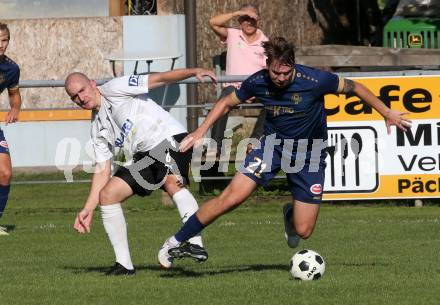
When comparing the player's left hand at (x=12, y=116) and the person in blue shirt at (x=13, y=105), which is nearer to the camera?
the person in blue shirt at (x=13, y=105)

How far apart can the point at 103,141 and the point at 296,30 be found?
39.1ft

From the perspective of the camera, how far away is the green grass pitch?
968cm

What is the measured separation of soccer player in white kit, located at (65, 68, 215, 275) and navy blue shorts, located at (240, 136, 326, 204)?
648mm

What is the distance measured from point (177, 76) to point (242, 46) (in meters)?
6.27

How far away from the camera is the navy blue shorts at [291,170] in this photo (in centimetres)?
1062

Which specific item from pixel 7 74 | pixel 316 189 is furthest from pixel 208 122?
pixel 7 74

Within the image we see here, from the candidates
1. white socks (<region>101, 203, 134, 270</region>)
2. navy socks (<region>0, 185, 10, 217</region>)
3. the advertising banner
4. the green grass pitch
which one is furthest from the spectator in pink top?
white socks (<region>101, 203, 134, 270</region>)

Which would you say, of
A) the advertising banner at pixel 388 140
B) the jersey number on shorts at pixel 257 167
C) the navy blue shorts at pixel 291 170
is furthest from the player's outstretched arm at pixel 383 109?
the advertising banner at pixel 388 140

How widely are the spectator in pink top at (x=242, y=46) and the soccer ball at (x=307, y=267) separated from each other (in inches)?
245

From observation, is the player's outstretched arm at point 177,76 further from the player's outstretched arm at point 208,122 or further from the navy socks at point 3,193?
the navy socks at point 3,193

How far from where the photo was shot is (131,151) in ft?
36.3

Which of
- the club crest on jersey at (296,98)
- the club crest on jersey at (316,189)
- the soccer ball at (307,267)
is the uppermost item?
the club crest on jersey at (296,98)

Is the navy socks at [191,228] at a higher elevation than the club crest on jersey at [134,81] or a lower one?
lower

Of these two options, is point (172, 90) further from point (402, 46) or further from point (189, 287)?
point (189, 287)
